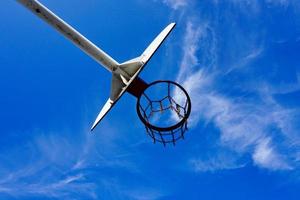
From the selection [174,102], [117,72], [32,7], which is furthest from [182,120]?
[32,7]

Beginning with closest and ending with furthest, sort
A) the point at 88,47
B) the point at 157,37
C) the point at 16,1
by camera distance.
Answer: the point at 16,1
the point at 88,47
the point at 157,37

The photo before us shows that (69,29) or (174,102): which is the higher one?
(69,29)

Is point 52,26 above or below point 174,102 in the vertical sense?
above

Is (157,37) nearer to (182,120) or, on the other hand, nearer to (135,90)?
(135,90)

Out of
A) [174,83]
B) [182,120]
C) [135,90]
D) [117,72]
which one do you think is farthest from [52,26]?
[182,120]

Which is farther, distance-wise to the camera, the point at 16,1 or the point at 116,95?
the point at 116,95

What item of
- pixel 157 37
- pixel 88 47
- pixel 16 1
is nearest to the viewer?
pixel 16 1

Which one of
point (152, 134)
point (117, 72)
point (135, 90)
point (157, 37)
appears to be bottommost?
point (152, 134)

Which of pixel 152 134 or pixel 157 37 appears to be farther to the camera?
pixel 157 37

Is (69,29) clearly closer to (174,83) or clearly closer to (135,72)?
(135,72)
